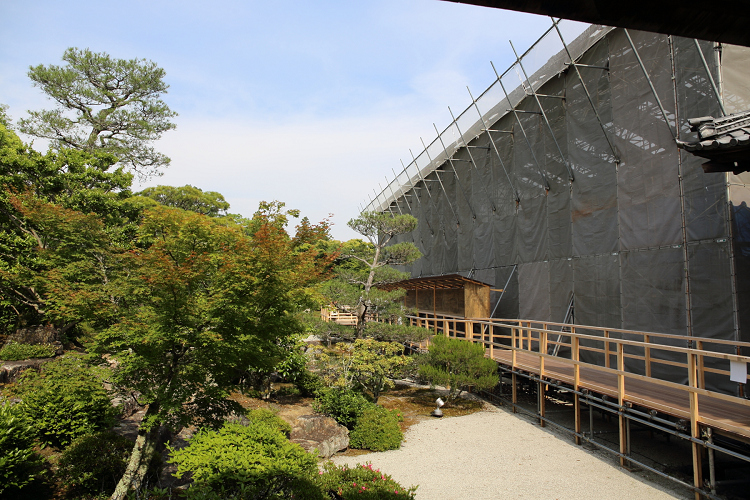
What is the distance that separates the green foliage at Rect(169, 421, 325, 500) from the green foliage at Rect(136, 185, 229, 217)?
24174 millimetres

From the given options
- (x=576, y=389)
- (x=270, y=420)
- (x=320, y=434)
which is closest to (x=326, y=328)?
(x=320, y=434)

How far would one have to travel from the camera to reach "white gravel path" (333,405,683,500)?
18.2ft

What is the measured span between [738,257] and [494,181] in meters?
9.65

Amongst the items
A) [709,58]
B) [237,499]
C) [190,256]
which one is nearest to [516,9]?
[237,499]

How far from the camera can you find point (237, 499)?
383 cm

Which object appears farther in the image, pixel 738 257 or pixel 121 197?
pixel 121 197

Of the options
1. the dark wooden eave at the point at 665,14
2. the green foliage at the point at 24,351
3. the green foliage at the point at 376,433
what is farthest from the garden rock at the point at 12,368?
the dark wooden eave at the point at 665,14

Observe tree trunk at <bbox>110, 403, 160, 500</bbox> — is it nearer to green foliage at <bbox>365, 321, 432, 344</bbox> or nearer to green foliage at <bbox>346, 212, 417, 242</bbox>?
green foliage at <bbox>365, 321, 432, 344</bbox>

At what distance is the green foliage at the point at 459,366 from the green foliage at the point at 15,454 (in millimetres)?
6966

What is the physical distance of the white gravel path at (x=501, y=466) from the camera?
5543 millimetres

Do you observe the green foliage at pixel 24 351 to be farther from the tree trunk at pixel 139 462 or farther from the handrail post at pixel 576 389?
the handrail post at pixel 576 389

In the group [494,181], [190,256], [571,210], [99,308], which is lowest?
[99,308]

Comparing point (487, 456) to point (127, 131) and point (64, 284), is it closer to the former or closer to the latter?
point (64, 284)

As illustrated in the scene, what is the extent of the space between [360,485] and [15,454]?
3.54m
